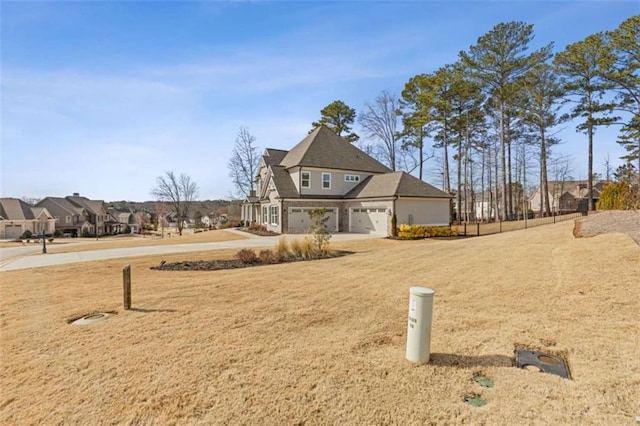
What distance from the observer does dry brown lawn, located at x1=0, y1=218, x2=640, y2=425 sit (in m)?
2.91

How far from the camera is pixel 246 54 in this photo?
1138 centimetres

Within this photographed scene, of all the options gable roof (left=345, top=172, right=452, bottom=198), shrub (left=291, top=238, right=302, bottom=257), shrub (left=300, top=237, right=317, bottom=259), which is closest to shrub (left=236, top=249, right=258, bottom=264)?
shrub (left=291, top=238, right=302, bottom=257)

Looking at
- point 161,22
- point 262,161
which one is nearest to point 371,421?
point 161,22

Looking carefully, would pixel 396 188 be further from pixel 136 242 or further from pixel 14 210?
pixel 14 210

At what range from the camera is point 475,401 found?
3.04 metres

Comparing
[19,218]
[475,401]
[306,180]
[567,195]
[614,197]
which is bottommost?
[475,401]

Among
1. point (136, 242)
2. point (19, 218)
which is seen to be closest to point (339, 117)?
point (136, 242)

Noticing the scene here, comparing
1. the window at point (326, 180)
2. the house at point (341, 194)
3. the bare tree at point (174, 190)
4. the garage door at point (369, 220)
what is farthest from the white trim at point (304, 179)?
the bare tree at point (174, 190)

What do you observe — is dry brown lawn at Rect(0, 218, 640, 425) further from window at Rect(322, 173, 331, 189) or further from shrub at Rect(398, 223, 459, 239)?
window at Rect(322, 173, 331, 189)

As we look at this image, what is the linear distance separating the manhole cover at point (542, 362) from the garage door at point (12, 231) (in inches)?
2131

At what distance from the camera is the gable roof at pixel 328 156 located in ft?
82.4

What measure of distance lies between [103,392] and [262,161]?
27697 mm

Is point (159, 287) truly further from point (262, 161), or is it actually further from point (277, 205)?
point (262, 161)

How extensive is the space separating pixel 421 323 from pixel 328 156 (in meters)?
23.3
